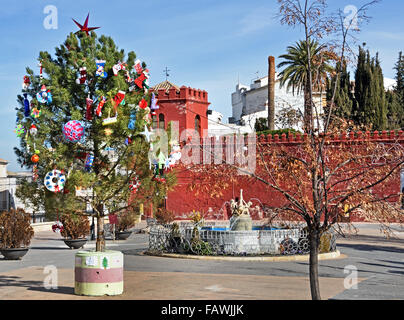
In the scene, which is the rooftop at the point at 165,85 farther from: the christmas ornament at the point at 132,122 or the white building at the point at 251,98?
the christmas ornament at the point at 132,122

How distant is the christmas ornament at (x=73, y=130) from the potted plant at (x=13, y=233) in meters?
8.02

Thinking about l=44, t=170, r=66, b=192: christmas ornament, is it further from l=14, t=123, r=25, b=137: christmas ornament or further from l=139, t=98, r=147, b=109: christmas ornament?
l=139, t=98, r=147, b=109: christmas ornament

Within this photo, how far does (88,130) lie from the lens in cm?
1069

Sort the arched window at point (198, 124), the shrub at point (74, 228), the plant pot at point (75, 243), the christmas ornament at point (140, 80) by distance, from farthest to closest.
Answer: the arched window at point (198, 124) → the plant pot at point (75, 243) → the shrub at point (74, 228) → the christmas ornament at point (140, 80)

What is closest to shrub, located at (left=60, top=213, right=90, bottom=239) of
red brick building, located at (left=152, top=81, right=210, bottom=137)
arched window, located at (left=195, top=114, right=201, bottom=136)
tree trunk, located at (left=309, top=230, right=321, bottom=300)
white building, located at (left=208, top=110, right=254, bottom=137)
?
tree trunk, located at (left=309, top=230, right=321, bottom=300)

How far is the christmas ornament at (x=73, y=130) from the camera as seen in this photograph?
984cm

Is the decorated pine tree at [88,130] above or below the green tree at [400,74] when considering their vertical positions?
below

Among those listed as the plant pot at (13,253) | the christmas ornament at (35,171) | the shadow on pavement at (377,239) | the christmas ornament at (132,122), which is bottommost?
the shadow on pavement at (377,239)

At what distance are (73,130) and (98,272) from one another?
2.73 meters

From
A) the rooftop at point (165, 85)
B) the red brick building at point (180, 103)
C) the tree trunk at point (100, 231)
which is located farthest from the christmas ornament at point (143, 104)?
the rooftop at point (165, 85)

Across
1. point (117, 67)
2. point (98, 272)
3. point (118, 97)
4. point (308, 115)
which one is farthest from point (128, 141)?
point (308, 115)

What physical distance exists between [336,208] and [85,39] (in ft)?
20.1

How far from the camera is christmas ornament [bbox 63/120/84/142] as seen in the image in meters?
9.84

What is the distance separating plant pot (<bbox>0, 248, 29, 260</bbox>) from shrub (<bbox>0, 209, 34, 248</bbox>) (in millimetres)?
229
